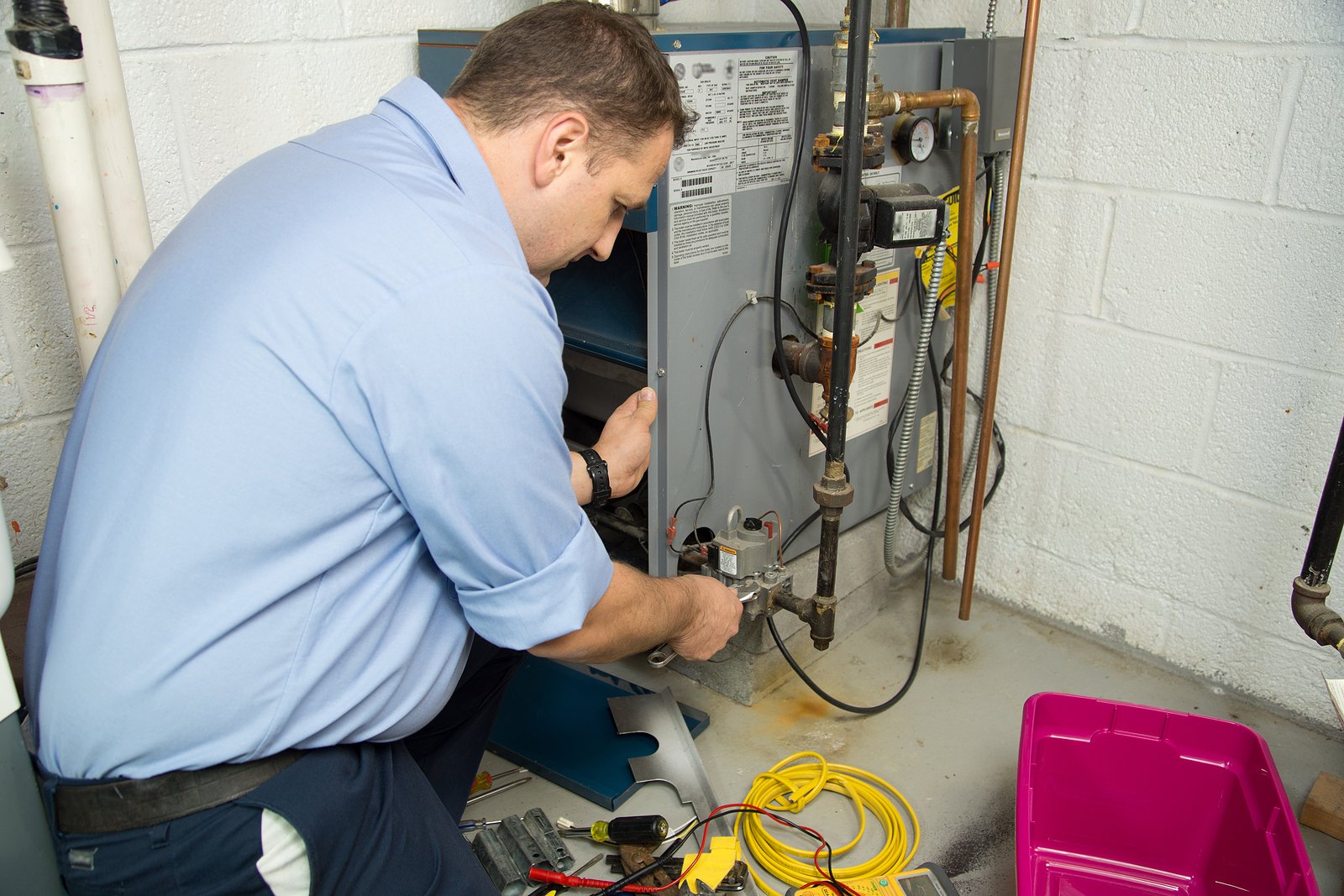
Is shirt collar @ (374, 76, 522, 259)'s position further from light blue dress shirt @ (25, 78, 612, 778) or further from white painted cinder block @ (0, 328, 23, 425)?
white painted cinder block @ (0, 328, 23, 425)

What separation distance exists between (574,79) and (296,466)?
439 millimetres

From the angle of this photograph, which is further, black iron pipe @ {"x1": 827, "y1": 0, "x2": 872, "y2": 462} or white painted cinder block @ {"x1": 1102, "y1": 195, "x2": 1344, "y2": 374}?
white painted cinder block @ {"x1": 1102, "y1": 195, "x2": 1344, "y2": 374}

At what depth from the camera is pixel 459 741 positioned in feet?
4.24

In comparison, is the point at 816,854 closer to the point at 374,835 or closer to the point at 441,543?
the point at 374,835

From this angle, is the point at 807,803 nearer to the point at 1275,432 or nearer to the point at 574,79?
the point at 1275,432

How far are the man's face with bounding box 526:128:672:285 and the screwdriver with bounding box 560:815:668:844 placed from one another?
2.45 feet

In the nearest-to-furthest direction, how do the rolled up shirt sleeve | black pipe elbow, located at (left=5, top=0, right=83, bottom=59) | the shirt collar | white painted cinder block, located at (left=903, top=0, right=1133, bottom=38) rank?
the rolled up shirt sleeve
the shirt collar
black pipe elbow, located at (left=5, top=0, right=83, bottom=59)
white painted cinder block, located at (left=903, top=0, right=1133, bottom=38)

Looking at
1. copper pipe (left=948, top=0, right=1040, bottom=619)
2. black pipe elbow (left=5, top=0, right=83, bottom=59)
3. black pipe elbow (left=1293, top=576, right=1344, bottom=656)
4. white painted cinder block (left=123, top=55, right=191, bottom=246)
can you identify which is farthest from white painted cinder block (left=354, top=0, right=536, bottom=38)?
black pipe elbow (left=1293, top=576, right=1344, bottom=656)

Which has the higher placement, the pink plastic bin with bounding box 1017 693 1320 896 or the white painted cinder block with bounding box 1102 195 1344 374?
the white painted cinder block with bounding box 1102 195 1344 374

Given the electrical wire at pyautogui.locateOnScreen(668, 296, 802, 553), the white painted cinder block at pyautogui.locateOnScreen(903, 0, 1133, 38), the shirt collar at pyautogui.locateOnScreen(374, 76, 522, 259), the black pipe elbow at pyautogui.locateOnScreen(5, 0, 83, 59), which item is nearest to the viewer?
the shirt collar at pyautogui.locateOnScreen(374, 76, 522, 259)

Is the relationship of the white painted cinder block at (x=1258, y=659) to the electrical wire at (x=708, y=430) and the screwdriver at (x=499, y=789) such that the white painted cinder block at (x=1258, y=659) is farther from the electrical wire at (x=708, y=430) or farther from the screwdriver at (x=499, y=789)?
the screwdriver at (x=499, y=789)

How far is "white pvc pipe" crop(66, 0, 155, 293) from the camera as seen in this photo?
3.70 feet

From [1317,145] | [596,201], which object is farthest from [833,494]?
[1317,145]

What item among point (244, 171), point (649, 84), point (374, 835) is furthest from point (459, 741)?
point (649, 84)
